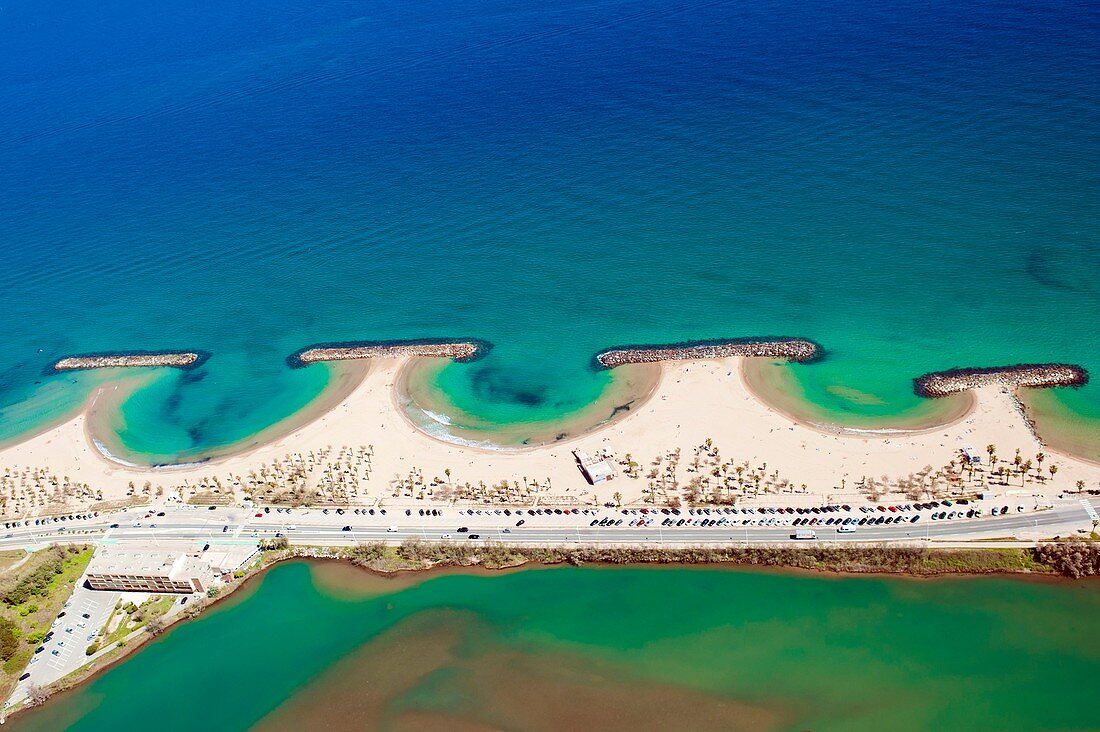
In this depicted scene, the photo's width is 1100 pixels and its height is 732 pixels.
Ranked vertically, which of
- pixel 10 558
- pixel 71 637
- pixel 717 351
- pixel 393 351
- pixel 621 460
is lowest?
pixel 71 637

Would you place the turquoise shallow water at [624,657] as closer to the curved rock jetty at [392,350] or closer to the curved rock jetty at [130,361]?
the curved rock jetty at [392,350]

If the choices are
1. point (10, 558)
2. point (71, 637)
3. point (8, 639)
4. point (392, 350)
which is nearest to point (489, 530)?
point (392, 350)

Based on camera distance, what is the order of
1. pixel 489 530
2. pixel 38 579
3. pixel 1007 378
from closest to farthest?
pixel 38 579 → pixel 489 530 → pixel 1007 378

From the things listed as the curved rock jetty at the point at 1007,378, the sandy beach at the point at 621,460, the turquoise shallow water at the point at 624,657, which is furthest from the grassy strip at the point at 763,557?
the curved rock jetty at the point at 1007,378

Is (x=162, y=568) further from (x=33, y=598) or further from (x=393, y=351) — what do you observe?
(x=393, y=351)

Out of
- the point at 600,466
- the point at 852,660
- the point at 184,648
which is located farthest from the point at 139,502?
the point at 852,660

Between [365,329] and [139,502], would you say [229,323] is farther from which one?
[139,502]
